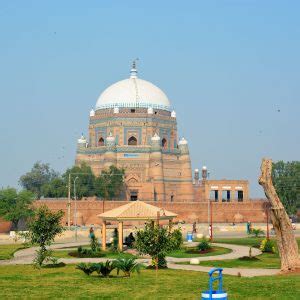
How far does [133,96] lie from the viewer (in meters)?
96.9

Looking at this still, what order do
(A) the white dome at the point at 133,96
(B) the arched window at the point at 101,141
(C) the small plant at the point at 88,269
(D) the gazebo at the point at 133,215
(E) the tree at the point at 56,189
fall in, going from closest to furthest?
(C) the small plant at the point at 88,269 → (D) the gazebo at the point at 133,215 → (E) the tree at the point at 56,189 → (A) the white dome at the point at 133,96 → (B) the arched window at the point at 101,141

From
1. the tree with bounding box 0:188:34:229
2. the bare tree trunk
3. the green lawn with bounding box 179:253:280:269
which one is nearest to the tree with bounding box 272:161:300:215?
the tree with bounding box 0:188:34:229

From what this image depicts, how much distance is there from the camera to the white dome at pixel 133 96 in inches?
3807

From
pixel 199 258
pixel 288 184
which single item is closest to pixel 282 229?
pixel 199 258

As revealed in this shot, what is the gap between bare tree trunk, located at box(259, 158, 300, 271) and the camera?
79.8 ft

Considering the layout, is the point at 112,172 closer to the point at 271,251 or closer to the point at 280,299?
the point at 271,251

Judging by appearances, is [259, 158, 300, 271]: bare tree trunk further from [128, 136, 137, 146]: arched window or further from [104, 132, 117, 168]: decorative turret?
[128, 136, 137, 146]: arched window

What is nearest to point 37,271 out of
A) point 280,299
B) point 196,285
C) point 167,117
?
point 196,285

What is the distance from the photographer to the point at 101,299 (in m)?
18.6

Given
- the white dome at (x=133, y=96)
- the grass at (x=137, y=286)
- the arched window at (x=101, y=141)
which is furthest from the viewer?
the arched window at (x=101, y=141)

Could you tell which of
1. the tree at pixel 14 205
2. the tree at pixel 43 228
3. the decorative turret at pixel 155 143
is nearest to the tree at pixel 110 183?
the decorative turret at pixel 155 143

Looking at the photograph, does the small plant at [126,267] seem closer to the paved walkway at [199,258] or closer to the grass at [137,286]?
the grass at [137,286]

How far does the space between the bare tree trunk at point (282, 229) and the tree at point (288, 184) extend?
61484 mm

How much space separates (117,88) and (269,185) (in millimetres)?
74805
